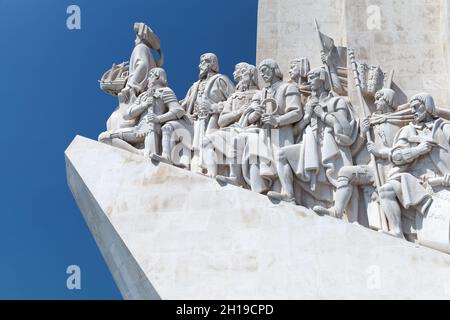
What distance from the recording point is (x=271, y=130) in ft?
29.6

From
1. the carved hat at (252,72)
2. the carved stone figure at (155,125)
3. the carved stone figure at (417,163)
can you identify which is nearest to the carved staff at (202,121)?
the carved stone figure at (155,125)

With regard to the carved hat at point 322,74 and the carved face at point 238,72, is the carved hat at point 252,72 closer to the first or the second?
the carved face at point 238,72

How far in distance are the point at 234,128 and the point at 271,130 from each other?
0.49 meters

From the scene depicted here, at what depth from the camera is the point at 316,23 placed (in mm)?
10469

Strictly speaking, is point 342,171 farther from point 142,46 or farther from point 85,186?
point 142,46

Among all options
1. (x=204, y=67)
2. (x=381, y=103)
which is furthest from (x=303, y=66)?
(x=204, y=67)

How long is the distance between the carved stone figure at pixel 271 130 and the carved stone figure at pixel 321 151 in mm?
141

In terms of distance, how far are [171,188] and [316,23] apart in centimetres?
352

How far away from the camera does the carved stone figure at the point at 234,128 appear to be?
29.1 ft

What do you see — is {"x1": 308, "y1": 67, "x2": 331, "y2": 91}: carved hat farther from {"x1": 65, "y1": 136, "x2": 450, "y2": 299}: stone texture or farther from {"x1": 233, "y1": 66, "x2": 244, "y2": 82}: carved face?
{"x1": 65, "y1": 136, "x2": 450, "y2": 299}: stone texture

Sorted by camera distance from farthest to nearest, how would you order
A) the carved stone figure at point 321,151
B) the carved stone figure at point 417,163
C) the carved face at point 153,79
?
the carved face at point 153,79 → the carved stone figure at point 321,151 → the carved stone figure at point 417,163
